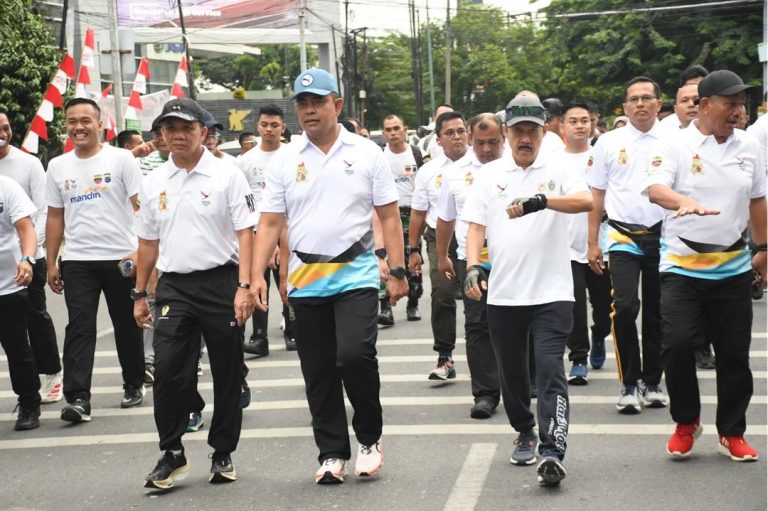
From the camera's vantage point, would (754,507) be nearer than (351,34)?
Yes

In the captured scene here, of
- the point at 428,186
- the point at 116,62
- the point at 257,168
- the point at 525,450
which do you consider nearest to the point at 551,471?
the point at 525,450

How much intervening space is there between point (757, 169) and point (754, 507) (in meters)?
1.87

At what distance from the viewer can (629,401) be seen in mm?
8273

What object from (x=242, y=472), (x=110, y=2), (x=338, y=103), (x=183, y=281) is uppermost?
(x=110, y=2)

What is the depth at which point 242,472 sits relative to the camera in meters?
7.06

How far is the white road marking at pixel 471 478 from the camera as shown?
6.20 meters

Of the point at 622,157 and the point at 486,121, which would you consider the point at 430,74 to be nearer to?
the point at 622,157

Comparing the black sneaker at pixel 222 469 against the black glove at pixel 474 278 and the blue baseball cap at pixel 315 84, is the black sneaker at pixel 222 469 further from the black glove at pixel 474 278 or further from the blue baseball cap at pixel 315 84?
the blue baseball cap at pixel 315 84

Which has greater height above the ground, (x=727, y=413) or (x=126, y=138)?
(x=126, y=138)

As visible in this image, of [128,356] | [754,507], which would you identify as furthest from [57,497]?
[754,507]

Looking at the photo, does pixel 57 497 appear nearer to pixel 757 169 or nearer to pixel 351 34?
pixel 757 169

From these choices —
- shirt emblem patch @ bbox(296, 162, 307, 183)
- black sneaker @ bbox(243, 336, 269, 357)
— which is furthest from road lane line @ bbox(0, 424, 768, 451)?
black sneaker @ bbox(243, 336, 269, 357)

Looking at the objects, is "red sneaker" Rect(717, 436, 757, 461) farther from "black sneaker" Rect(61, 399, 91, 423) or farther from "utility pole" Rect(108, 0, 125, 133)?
"utility pole" Rect(108, 0, 125, 133)

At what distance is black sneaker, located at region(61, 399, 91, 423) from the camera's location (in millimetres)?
8594
